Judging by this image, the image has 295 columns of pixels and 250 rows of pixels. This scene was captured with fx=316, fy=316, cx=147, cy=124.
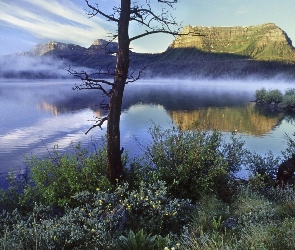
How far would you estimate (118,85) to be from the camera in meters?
9.63

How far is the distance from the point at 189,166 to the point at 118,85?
11.8 ft

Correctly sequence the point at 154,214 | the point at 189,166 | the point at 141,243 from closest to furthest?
1. the point at 141,243
2. the point at 154,214
3. the point at 189,166

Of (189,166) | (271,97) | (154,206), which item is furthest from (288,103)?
(154,206)

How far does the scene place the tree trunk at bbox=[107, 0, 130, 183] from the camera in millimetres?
9583

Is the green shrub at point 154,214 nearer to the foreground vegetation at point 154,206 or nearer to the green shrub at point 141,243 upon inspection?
the foreground vegetation at point 154,206

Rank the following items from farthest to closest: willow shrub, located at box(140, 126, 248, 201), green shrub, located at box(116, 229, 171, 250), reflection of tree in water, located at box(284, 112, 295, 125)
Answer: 1. reflection of tree in water, located at box(284, 112, 295, 125)
2. willow shrub, located at box(140, 126, 248, 201)
3. green shrub, located at box(116, 229, 171, 250)

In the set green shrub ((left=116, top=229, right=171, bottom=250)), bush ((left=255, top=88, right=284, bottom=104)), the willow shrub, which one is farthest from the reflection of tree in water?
green shrub ((left=116, top=229, right=171, bottom=250))

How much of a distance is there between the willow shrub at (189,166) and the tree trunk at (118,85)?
1.35 m

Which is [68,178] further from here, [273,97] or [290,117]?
[273,97]

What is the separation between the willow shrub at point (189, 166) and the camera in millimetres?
10422

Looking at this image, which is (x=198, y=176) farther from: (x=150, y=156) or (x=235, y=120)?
(x=235, y=120)

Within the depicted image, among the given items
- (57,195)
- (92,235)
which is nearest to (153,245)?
(92,235)

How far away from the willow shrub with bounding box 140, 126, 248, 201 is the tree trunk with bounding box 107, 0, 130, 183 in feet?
4.44

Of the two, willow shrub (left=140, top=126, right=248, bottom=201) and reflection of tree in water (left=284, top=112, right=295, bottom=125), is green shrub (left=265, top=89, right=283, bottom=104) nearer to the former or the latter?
reflection of tree in water (left=284, top=112, right=295, bottom=125)
